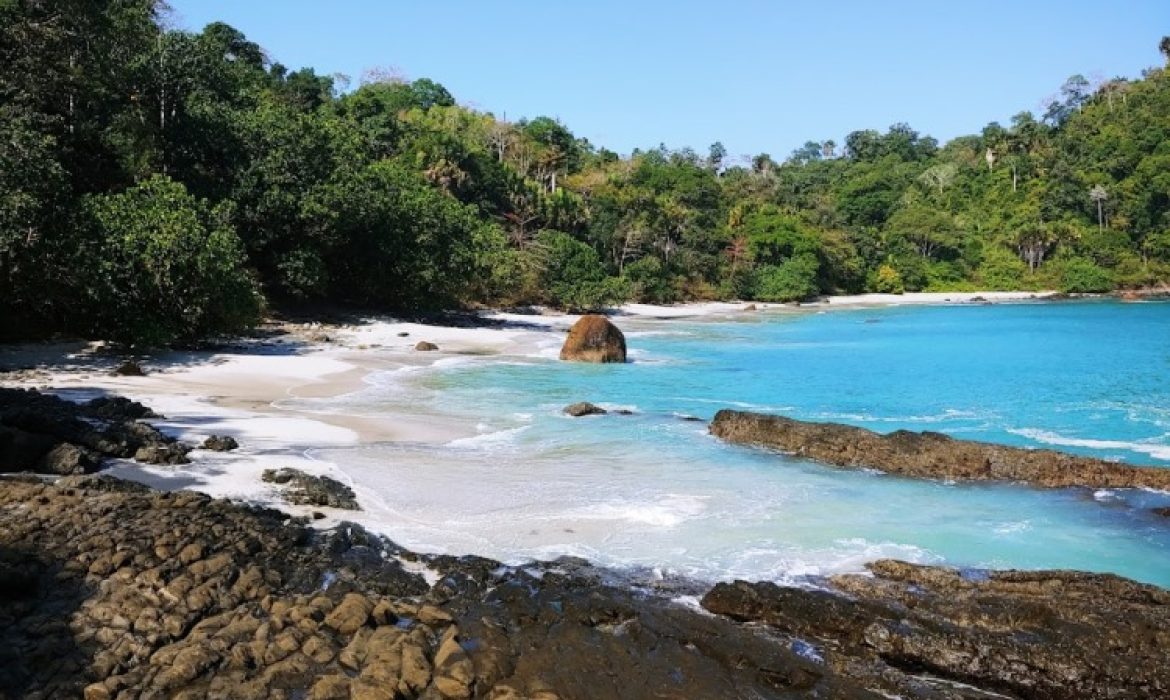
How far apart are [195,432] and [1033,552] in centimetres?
1229

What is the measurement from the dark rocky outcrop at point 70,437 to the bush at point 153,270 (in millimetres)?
7244

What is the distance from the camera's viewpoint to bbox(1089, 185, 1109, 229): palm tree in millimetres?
80000

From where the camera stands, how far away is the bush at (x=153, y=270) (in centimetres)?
2048

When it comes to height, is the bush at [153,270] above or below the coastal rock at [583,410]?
above

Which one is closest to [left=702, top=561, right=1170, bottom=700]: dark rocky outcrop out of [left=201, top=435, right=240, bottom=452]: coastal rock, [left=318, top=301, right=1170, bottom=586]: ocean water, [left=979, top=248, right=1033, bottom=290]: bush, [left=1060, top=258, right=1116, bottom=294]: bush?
[left=318, top=301, right=1170, bottom=586]: ocean water

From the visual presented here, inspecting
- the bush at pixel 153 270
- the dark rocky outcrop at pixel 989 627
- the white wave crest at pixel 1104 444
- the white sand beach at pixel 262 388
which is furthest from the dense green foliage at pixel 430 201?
the white wave crest at pixel 1104 444

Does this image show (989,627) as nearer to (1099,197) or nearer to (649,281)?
(649,281)

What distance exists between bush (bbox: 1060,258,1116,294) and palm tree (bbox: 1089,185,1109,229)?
5.29 m

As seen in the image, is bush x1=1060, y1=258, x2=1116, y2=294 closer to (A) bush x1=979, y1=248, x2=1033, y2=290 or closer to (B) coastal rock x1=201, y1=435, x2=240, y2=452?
(A) bush x1=979, y1=248, x2=1033, y2=290

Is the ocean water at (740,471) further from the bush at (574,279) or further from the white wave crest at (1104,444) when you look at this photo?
the bush at (574,279)

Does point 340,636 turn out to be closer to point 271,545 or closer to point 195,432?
point 271,545

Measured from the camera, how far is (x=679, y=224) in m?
67.1

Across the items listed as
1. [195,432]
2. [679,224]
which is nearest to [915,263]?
[679,224]

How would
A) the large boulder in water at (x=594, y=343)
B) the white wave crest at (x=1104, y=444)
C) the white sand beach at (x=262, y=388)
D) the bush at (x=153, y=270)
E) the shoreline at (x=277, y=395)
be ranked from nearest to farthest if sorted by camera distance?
the shoreline at (x=277, y=395) → the white sand beach at (x=262, y=388) → the white wave crest at (x=1104, y=444) → the bush at (x=153, y=270) → the large boulder in water at (x=594, y=343)
